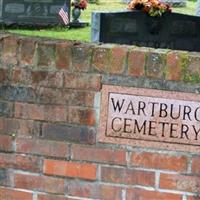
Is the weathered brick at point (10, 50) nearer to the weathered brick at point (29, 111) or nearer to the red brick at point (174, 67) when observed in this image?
the weathered brick at point (29, 111)

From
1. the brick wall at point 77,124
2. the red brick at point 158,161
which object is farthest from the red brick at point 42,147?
the red brick at point 158,161

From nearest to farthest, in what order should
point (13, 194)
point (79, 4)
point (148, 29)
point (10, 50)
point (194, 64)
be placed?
point (194, 64), point (10, 50), point (13, 194), point (148, 29), point (79, 4)

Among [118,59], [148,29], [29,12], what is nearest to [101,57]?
[118,59]

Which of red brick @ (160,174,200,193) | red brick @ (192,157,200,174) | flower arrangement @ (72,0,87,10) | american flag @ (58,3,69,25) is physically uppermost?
flower arrangement @ (72,0,87,10)

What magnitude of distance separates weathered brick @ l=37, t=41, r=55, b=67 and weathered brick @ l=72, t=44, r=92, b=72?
106 millimetres

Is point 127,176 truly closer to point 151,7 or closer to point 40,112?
point 40,112

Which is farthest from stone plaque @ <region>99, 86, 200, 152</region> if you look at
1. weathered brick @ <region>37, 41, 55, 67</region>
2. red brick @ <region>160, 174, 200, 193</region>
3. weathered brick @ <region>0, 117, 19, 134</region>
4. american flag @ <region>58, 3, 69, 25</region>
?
american flag @ <region>58, 3, 69, 25</region>

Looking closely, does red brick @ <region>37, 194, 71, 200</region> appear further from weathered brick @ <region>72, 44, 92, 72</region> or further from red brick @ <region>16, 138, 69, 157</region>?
weathered brick @ <region>72, 44, 92, 72</region>

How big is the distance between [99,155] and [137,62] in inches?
19.4

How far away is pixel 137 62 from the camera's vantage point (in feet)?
10.5

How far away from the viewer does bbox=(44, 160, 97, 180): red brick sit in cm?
333

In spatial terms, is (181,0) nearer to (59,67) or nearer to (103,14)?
(103,14)

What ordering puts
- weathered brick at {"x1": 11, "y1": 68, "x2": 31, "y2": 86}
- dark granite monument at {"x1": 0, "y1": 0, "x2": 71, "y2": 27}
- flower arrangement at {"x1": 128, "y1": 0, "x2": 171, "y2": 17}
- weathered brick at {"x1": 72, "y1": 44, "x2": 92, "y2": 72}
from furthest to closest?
dark granite monument at {"x1": 0, "y1": 0, "x2": 71, "y2": 27}, flower arrangement at {"x1": 128, "y1": 0, "x2": 171, "y2": 17}, weathered brick at {"x1": 11, "y1": 68, "x2": 31, "y2": 86}, weathered brick at {"x1": 72, "y1": 44, "x2": 92, "y2": 72}

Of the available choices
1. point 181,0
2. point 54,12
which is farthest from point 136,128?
point 181,0
